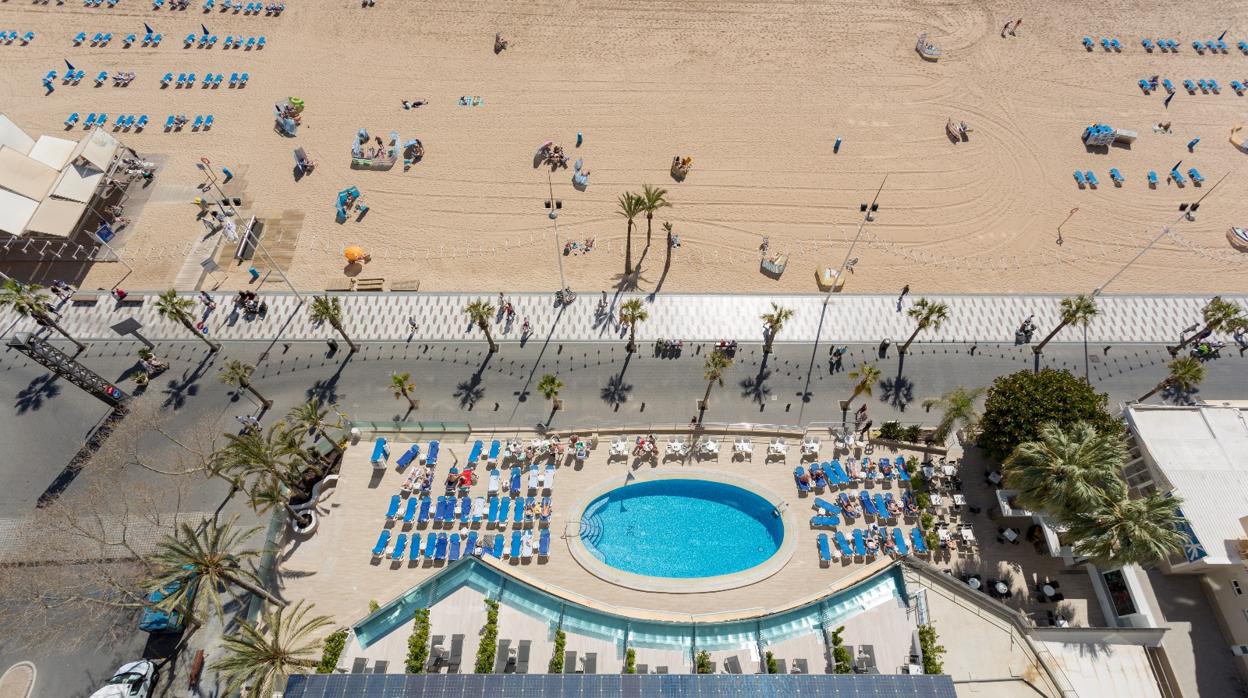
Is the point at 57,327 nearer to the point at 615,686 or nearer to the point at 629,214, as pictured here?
the point at 629,214

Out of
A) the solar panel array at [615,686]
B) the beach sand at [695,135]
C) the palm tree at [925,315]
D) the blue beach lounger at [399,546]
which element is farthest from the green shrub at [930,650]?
the blue beach lounger at [399,546]

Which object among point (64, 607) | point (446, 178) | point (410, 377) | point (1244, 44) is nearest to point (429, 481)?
point (410, 377)

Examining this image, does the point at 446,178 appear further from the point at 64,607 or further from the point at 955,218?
the point at 955,218

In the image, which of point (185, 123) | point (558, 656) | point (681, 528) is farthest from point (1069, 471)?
point (185, 123)

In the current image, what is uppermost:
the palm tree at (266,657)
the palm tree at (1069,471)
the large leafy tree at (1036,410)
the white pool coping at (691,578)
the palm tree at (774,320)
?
the palm tree at (774,320)

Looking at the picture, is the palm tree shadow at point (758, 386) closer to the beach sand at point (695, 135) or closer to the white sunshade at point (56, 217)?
the beach sand at point (695, 135)

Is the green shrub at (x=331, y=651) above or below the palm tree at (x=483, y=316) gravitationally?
below
